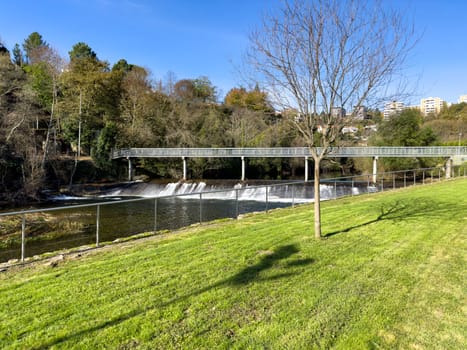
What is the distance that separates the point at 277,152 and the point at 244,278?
31.2 m

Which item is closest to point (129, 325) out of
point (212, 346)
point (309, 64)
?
point (212, 346)

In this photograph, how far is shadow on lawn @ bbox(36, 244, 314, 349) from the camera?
320 cm

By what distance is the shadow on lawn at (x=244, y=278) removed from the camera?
3199 millimetres

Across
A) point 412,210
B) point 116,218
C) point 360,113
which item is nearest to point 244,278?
point 360,113

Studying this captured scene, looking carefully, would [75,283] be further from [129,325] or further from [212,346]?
[212,346]

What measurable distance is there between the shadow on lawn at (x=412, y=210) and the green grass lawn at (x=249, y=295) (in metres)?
1.74

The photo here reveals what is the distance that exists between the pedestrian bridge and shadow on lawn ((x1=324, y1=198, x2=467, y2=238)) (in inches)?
767

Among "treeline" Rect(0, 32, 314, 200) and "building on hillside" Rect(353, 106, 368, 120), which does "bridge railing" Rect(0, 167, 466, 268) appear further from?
"treeline" Rect(0, 32, 314, 200)

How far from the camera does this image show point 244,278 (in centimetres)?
454

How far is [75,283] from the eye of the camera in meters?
4.50

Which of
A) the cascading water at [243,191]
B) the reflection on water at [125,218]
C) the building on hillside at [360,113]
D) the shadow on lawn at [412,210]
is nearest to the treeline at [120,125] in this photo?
the cascading water at [243,191]

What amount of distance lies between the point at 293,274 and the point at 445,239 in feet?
13.1

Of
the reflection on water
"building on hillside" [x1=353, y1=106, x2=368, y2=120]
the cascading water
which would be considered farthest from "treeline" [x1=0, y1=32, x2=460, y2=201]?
"building on hillside" [x1=353, y1=106, x2=368, y2=120]

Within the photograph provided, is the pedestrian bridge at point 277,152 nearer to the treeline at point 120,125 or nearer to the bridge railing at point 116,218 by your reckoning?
the treeline at point 120,125
